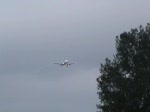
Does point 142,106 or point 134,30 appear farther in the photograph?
point 134,30

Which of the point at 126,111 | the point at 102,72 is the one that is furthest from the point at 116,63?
the point at 126,111

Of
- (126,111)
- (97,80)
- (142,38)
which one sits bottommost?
(126,111)

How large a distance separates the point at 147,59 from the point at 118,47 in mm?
4174

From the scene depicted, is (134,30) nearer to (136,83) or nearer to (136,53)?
(136,53)

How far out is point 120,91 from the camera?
67438 mm

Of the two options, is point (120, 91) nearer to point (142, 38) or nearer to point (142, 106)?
point (142, 106)

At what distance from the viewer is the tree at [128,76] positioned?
218ft

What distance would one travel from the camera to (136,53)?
69.6 m

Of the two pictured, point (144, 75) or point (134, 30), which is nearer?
point (144, 75)

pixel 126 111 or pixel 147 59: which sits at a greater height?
pixel 147 59

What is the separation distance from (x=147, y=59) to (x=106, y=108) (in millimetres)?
8047

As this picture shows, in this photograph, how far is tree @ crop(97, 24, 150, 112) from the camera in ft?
218

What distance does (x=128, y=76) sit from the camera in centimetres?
6788

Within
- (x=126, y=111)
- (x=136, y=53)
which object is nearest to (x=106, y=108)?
(x=126, y=111)
